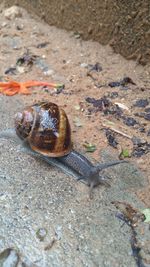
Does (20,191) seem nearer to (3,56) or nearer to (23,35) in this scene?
(3,56)

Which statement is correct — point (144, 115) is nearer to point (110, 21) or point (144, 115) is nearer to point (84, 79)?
point (84, 79)

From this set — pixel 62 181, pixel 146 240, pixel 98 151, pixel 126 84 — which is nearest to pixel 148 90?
pixel 126 84

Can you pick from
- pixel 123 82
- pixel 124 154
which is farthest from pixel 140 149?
pixel 123 82

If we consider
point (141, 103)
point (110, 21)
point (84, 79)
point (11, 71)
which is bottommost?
point (11, 71)

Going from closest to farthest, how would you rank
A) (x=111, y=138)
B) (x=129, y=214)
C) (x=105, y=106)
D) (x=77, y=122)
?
(x=129, y=214), (x=111, y=138), (x=77, y=122), (x=105, y=106)

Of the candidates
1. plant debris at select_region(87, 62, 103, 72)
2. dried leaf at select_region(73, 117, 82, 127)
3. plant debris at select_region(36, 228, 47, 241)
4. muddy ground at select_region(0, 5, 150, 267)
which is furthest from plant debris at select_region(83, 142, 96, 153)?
plant debris at select_region(87, 62, 103, 72)

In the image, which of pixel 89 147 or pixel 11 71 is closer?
pixel 89 147

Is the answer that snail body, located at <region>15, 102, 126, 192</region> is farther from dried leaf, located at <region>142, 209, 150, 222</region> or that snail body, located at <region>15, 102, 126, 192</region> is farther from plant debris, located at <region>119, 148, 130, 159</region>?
dried leaf, located at <region>142, 209, 150, 222</region>
